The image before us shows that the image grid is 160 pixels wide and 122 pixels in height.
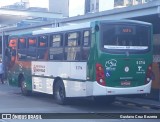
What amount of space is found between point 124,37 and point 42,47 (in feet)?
15.1

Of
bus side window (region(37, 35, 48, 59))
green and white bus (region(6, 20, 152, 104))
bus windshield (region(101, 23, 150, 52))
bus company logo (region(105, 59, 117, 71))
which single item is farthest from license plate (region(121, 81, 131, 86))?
bus side window (region(37, 35, 48, 59))

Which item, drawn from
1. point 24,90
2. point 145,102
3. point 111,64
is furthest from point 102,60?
point 24,90

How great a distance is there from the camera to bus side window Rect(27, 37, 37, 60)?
19.3 meters

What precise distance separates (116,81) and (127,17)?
5.02 meters

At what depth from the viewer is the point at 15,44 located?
21.6 metres

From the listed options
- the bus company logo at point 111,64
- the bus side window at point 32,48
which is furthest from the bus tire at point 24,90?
the bus company logo at point 111,64

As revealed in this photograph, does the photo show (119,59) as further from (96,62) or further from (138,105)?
(138,105)

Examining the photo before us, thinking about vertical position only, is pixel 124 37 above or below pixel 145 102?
above

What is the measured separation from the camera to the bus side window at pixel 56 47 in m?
16.9

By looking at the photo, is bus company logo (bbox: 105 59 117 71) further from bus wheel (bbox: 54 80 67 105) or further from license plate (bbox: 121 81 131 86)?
bus wheel (bbox: 54 80 67 105)

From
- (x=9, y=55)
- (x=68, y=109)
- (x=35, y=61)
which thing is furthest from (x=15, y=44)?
(x=68, y=109)

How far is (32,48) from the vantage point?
64.1ft

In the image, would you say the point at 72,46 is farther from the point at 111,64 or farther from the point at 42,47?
the point at 42,47

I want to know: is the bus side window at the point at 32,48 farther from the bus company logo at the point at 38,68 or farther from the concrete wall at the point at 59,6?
the concrete wall at the point at 59,6
